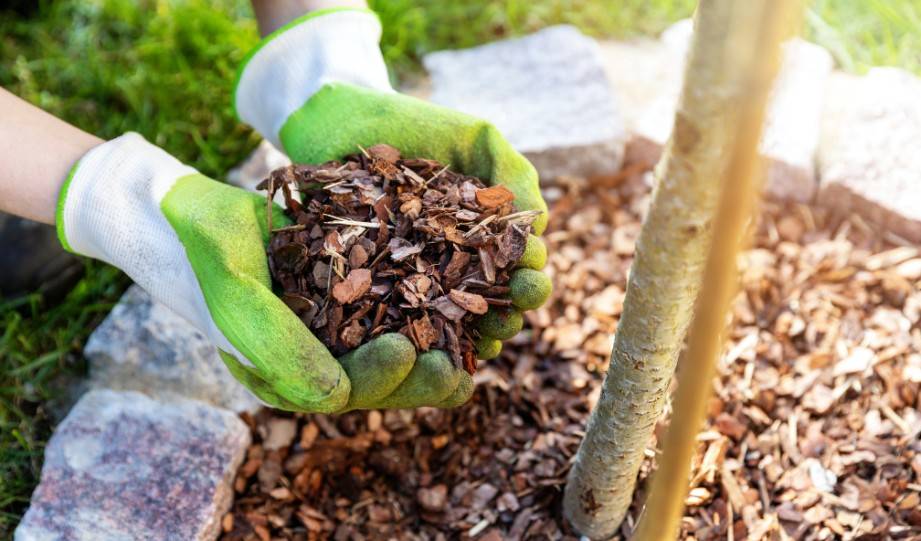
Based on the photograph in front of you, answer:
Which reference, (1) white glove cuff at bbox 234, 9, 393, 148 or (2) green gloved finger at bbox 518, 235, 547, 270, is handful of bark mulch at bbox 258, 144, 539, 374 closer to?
(2) green gloved finger at bbox 518, 235, 547, 270

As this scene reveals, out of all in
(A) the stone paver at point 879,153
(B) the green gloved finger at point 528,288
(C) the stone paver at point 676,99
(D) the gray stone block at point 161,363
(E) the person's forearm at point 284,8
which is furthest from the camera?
(C) the stone paver at point 676,99

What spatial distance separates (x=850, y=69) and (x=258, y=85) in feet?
6.37

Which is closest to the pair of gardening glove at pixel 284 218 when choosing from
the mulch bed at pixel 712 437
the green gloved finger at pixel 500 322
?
the green gloved finger at pixel 500 322

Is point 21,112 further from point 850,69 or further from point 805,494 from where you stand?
point 850,69

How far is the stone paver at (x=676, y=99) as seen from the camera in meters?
2.46

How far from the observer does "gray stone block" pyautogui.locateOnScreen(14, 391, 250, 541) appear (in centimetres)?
180

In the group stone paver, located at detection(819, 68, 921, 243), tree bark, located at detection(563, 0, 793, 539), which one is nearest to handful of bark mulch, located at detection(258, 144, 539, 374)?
tree bark, located at detection(563, 0, 793, 539)

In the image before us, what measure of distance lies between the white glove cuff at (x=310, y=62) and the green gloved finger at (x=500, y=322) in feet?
2.36

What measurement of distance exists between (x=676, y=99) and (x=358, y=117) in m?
0.97

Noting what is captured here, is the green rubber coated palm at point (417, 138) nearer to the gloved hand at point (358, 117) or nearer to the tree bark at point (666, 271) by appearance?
the gloved hand at point (358, 117)

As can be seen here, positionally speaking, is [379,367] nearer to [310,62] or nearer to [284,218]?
[284,218]

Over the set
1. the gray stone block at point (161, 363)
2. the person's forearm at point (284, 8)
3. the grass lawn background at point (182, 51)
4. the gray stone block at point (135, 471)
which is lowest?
the gray stone block at point (135, 471)

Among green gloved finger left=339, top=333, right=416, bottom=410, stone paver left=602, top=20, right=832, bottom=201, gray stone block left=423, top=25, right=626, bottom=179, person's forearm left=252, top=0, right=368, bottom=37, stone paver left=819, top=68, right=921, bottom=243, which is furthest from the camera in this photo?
gray stone block left=423, top=25, right=626, bottom=179

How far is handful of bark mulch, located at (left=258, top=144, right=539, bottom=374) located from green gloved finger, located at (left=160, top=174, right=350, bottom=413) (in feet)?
0.24
